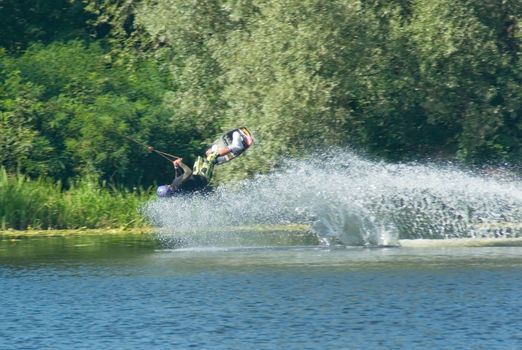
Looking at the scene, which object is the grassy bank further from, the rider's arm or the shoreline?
the rider's arm

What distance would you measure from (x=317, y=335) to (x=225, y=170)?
13721 millimetres

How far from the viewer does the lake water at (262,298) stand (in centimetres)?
1766

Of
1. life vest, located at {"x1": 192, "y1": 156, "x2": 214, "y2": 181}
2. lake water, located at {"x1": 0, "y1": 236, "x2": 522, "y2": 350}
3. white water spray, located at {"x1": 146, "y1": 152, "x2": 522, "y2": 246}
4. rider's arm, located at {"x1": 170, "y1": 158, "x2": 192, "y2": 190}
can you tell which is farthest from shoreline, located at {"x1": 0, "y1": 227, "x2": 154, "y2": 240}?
life vest, located at {"x1": 192, "y1": 156, "x2": 214, "y2": 181}

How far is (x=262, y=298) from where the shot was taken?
67.8ft

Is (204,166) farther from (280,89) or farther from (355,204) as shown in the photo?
(280,89)

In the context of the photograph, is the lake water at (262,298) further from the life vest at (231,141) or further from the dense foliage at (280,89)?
the dense foliage at (280,89)

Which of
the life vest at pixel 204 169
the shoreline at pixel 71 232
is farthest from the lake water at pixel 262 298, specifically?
the shoreline at pixel 71 232

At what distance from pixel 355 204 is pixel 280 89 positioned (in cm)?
446

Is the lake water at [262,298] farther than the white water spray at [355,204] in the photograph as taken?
No

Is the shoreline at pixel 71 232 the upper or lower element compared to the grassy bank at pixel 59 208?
lower

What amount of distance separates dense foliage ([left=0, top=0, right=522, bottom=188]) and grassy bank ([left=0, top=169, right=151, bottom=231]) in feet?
5.09

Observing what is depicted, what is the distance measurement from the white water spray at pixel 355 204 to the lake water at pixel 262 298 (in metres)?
0.96

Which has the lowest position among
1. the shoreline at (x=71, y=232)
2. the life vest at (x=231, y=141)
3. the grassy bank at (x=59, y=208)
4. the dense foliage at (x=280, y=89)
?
the shoreline at (x=71, y=232)

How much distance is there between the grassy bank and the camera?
103 ft
